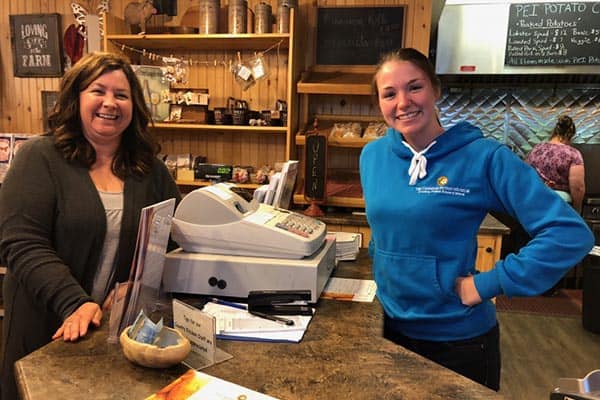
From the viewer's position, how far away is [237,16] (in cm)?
319

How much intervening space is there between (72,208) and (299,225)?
670 millimetres

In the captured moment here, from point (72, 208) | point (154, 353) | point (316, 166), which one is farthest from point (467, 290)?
point (316, 166)

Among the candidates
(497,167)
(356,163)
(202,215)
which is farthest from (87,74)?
(356,163)

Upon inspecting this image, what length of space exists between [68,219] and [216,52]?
2.37 metres

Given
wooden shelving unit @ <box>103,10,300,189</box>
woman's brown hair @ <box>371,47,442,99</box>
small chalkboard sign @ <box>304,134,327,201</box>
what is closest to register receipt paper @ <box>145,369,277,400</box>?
woman's brown hair @ <box>371,47,442,99</box>

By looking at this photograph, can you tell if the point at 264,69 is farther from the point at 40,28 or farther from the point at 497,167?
the point at 497,167

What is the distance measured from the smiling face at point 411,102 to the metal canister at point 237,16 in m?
2.06

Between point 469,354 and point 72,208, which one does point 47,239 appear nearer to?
point 72,208

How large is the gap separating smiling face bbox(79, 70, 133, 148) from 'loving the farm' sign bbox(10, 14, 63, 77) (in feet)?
8.49

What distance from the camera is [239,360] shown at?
43.9 inches

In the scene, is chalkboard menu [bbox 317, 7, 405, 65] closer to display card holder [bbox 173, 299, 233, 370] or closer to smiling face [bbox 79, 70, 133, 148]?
smiling face [bbox 79, 70, 133, 148]

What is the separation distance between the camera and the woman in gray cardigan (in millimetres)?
1373

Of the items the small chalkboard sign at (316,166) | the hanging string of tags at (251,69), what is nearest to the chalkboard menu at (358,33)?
the hanging string of tags at (251,69)

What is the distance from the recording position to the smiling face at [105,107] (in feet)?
5.01
